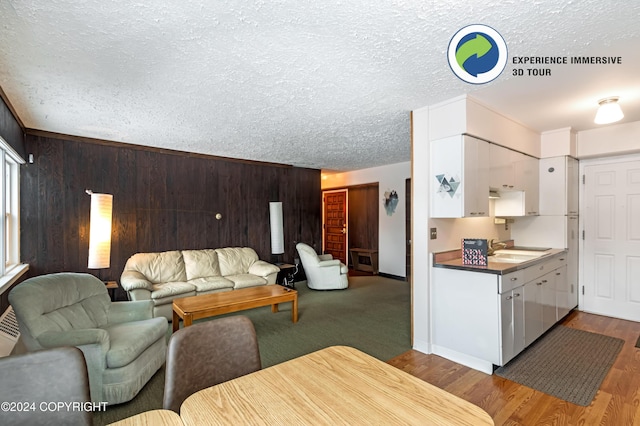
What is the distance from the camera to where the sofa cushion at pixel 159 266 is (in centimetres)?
443

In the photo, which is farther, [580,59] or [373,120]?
[373,120]

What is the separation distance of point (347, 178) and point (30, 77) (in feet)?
19.8

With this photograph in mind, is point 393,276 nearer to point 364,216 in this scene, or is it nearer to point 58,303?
point 364,216

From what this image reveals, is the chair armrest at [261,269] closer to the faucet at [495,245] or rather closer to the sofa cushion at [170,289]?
the sofa cushion at [170,289]

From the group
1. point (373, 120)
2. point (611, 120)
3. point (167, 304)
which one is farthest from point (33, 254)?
point (611, 120)

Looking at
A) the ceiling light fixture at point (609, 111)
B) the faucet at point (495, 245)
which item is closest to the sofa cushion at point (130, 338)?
the faucet at point (495, 245)

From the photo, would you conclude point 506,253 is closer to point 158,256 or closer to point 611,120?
point 611,120

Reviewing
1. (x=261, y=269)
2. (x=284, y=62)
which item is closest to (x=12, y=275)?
(x=261, y=269)

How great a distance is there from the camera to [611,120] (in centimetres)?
289

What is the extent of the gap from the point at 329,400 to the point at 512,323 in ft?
7.83

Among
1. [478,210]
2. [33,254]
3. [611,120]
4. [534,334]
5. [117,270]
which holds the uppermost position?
[611,120]

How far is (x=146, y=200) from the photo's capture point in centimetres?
477

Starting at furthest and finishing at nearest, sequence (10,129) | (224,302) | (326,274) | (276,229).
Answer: (276,229)
(326,274)
(224,302)
(10,129)

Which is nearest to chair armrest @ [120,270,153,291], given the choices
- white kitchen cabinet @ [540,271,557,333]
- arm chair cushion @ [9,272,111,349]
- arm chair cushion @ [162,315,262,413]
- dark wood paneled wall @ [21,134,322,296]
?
dark wood paneled wall @ [21,134,322,296]
